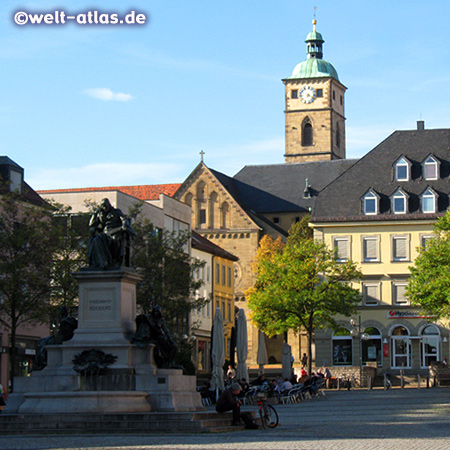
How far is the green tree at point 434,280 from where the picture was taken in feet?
162

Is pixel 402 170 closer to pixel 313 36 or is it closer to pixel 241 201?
pixel 241 201

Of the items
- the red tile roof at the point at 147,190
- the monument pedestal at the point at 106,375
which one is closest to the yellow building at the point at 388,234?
the red tile roof at the point at 147,190

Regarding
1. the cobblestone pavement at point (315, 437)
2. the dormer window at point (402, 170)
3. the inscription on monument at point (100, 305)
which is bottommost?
the cobblestone pavement at point (315, 437)

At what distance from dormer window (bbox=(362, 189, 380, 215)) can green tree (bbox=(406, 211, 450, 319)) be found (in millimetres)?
16395

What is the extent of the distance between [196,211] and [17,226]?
194 feet

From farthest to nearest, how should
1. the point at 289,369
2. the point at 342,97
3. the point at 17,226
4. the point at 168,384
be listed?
1. the point at 342,97
2. the point at 289,369
3. the point at 17,226
4. the point at 168,384

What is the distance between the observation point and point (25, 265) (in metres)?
37.5

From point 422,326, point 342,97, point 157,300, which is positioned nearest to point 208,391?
point 157,300

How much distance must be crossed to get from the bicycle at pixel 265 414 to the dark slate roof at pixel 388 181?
1762 inches

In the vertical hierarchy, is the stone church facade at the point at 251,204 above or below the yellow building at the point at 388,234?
above

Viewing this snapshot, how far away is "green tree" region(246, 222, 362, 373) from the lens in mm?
57062

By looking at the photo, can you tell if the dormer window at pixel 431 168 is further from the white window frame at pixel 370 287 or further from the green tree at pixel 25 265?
the green tree at pixel 25 265

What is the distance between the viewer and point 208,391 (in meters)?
36.0

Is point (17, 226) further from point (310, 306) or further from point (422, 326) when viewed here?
point (422, 326)
